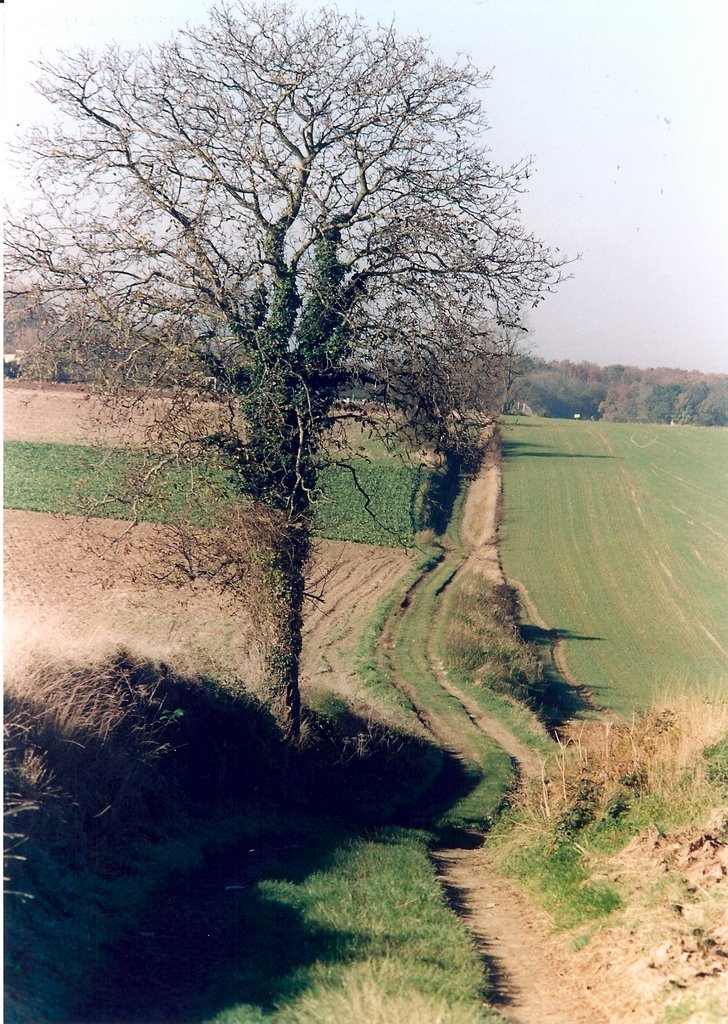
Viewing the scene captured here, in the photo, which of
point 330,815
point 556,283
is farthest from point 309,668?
point 556,283

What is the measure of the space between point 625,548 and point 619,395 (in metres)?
19.4

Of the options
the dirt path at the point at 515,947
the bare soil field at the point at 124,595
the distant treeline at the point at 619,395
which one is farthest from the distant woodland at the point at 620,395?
the dirt path at the point at 515,947

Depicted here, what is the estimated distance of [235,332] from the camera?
15203 millimetres

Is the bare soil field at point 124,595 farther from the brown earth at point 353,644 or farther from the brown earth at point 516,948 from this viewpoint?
the brown earth at point 516,948

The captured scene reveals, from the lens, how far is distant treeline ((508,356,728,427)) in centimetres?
4975

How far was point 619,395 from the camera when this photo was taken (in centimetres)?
6006

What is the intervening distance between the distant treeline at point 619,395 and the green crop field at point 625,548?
2670mm

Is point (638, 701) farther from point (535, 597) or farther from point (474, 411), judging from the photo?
point (474, 411)

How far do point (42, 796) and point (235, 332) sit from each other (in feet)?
28.6

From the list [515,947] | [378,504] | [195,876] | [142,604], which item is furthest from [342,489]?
[515,947]

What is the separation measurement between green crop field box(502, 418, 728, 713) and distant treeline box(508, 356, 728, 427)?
105 inches

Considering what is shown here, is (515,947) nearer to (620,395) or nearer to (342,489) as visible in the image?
(342,489)

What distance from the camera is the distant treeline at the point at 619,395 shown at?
49.8 m

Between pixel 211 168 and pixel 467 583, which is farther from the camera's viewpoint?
pixel 467 583
